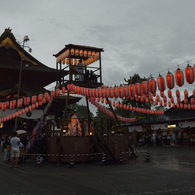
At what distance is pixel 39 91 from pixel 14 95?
3.43 m

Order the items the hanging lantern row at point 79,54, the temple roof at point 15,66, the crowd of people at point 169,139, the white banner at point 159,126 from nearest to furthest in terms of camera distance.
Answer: the hanging lantern row at point 79,54 → the crowd of people at point 169,139 → the white banner at point 159,126 → the temple roof at point 15,66

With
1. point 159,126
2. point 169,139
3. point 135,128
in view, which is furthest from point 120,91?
point 135,128

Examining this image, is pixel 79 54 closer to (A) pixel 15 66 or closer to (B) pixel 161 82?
(B) pixel 161 82

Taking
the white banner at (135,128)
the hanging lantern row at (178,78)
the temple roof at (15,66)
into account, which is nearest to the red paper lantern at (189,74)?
the hanging lantern row at (178,78)

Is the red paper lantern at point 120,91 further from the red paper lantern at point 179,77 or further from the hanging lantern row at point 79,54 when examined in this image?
the hanging lantern row at point 79,54

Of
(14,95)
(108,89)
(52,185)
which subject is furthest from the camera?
(14,95)

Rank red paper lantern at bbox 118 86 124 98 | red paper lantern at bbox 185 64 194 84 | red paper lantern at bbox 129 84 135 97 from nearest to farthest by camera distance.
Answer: red paper lantern at bbox 185 64 194 84, red paper lantern at bbox 129 84 135 97, red paper lantern at bbox 118 86 124 98

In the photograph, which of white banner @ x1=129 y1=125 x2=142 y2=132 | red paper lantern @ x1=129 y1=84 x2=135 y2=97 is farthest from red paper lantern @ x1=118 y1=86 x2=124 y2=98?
white banner @ x1=129 y1=125 x2=142 y2=132

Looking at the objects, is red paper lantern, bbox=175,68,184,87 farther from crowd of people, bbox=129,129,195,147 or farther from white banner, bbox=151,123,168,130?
white banner, bbox=151,123,168,130

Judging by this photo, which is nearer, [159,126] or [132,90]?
[132,90]

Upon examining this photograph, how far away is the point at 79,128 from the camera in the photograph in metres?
17.7

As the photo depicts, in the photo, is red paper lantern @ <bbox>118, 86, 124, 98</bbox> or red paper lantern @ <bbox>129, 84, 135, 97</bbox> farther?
red paper lantern @ <bbox>118, 86, 124, 98</bbox>

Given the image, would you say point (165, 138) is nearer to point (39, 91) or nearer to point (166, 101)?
point (166, 101)

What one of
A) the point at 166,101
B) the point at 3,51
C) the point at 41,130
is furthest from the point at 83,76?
the point at 3,51
